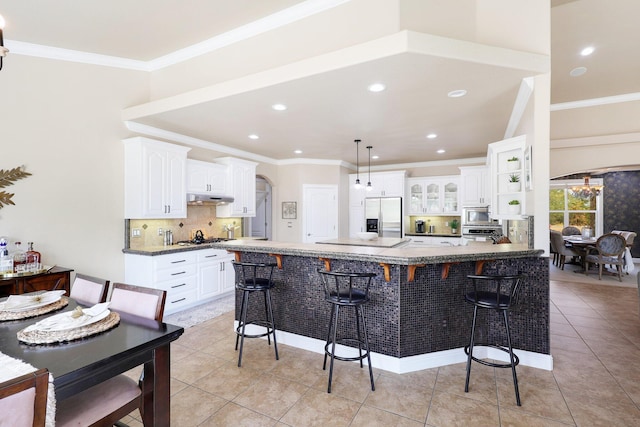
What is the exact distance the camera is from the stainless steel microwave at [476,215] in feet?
21.5

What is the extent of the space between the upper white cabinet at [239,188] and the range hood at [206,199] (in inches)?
7.3

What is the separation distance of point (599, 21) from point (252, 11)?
375 centimetres

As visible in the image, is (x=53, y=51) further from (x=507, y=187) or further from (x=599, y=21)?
(x=599, y=21)

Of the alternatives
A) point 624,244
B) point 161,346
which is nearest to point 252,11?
point 161,346

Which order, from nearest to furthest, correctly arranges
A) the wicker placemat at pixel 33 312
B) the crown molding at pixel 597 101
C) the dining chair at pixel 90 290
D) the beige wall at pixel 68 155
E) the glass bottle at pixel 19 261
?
1. the wicker placemat at pixel 33 312
2. the dining chair at pixel 90 290
3. the glass bottle at pixel 19 261
4. the beige wall at pixel 68 155
5. the crown molding at pixel 597 101

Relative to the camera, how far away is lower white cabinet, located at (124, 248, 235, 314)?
13.8 feet

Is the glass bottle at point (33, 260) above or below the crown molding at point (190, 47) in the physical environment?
below

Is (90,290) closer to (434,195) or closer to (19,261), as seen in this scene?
(19,261)

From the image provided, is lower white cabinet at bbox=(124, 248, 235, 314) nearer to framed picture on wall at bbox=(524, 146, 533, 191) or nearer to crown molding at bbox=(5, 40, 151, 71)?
crown molding at bbox=(5, 40, 151, 71)

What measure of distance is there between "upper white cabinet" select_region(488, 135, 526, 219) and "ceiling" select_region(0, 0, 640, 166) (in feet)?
1.70

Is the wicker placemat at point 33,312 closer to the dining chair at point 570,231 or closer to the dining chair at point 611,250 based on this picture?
the dining chair at point 611,250

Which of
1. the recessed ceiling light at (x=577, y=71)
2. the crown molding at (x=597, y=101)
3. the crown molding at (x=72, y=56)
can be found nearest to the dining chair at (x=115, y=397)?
the crown molding at (x=72, y=56)

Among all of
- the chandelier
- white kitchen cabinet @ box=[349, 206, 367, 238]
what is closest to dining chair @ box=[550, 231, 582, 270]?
the chandelier

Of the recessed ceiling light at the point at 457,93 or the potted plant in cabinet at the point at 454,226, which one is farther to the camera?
the potted plant in cabinet at the point at 454,226
